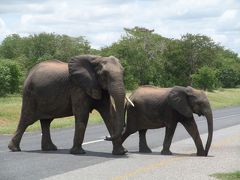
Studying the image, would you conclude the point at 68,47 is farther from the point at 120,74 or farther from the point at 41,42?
the point at 120,74

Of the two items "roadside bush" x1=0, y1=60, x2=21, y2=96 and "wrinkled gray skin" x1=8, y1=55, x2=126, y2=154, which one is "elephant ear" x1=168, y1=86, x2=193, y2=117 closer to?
"wrinkled gray skin" x1=8, y1=55, x2=126, y2=154

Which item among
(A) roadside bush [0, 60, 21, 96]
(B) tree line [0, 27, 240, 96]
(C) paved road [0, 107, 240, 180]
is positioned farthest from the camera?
(B) tree line [0, 27, 240, 96]

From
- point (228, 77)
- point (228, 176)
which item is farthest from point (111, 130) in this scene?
point (228, 77)

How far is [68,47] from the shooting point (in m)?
77.3

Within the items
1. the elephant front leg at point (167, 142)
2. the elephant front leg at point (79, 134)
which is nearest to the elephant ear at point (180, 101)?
the elephant front leg at point (167, 142)

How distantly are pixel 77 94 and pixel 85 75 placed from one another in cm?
52

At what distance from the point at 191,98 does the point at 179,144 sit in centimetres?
347

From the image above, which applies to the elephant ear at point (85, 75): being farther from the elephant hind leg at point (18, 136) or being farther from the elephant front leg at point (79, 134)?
the elephant hind leg at point (18, 136)

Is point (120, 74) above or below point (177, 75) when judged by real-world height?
above

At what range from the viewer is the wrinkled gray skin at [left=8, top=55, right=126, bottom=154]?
47.2 ft

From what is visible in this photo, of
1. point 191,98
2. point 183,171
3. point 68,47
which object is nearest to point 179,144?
point 191,98

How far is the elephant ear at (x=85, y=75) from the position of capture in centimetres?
1498

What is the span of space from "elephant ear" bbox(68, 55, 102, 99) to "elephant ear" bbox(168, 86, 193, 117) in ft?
5.94

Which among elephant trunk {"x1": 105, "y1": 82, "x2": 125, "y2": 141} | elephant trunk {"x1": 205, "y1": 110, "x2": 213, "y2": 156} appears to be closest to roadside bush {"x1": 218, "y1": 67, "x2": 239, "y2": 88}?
elephant trunk {"x1": 205, "y1": 110, "x2": 213, "y2": 156}
